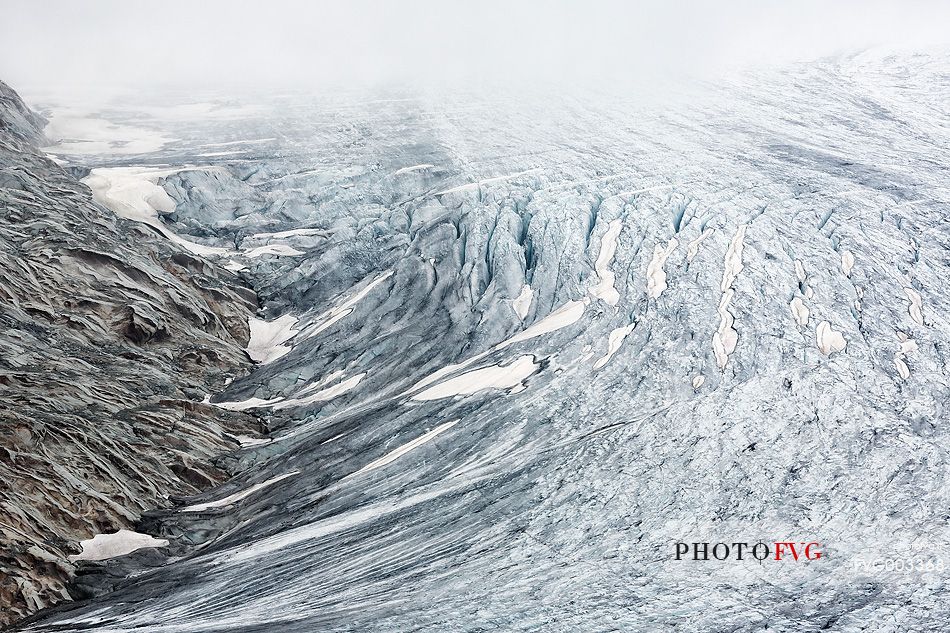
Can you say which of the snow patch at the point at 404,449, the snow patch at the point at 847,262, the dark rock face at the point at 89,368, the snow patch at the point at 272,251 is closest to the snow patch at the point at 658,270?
the snow patch at the point at 847,262

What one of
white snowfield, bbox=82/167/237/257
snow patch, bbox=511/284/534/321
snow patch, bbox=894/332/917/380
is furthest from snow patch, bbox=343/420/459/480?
white snowfield, bbox=82/167/237/257

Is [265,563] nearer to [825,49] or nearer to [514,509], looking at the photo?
[514,509]

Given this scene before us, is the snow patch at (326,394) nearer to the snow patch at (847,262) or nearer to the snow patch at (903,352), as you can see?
the snow patch at (847,262)

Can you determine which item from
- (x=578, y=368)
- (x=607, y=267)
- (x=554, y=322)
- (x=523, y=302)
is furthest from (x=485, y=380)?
(x=607, y=267)

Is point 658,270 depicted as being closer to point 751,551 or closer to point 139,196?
point 751,551

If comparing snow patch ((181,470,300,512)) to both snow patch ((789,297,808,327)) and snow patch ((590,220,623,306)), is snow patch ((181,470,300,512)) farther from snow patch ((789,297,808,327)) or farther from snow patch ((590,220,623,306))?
snow patch ((789,297,808,327))

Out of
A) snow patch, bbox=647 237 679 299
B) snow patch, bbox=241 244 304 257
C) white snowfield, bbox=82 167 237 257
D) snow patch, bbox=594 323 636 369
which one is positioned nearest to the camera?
snow patch, bbox=594 323 636 369
